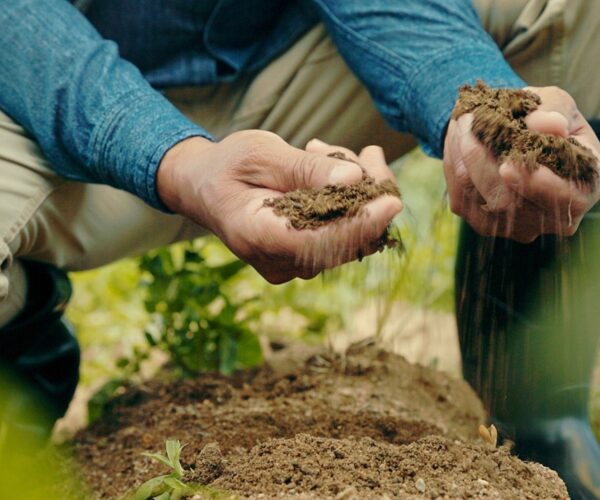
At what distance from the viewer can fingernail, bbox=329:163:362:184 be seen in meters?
1.33

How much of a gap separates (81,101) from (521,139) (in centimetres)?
87

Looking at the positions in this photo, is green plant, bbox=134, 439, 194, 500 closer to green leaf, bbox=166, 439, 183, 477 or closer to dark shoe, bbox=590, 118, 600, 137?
green leaf, bbox=166, 439, 183, 477

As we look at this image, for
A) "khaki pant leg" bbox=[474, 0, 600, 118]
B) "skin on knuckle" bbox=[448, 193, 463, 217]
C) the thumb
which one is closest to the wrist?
the thumb

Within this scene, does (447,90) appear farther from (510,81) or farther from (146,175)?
(146,175)

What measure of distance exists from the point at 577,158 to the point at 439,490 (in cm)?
54

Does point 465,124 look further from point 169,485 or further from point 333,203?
point 169,485

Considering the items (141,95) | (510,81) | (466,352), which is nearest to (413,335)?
(466,352)

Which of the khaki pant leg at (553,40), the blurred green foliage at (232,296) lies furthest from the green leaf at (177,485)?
the khaki pant leg at (553,40)

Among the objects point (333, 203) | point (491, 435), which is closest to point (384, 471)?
point (491, 435)

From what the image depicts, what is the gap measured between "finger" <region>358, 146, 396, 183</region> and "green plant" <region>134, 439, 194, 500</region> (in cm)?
54

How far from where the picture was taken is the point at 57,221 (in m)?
1.90

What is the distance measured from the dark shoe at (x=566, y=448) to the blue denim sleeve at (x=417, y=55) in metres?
0.62

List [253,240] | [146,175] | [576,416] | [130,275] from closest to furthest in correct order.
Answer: [253,240] → [146,175] → [576,416] → [130,275]

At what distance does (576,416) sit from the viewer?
1.84m
